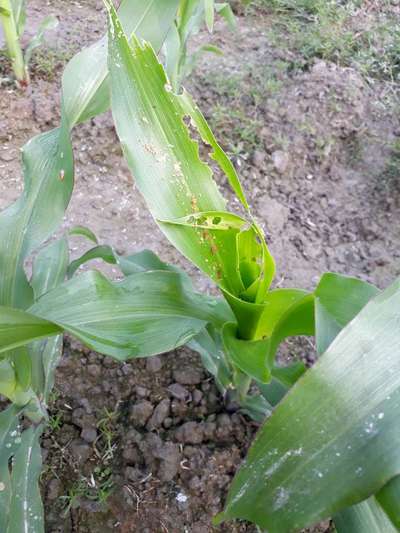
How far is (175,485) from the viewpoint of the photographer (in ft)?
3.70

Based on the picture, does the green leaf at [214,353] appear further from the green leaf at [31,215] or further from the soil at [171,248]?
the green leaf at [31,215]

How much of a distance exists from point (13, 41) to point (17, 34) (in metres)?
0.03

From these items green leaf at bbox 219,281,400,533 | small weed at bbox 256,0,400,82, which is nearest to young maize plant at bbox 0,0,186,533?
green leaf at bbox 219,281,400,533

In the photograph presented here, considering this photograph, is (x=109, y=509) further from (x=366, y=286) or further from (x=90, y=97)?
(x=90, y=97)

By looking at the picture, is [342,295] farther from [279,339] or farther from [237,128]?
[237,128]

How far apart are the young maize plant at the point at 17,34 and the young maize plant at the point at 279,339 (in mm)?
1255

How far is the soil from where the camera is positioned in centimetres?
112

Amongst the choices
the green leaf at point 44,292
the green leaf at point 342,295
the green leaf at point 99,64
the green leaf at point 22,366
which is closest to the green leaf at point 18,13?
the green leaf at point 99,64

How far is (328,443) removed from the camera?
22.7 inches

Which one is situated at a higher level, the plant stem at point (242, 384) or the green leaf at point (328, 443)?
the green leaf at point (328, 443)

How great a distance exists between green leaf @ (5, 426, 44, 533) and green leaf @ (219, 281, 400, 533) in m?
0.52

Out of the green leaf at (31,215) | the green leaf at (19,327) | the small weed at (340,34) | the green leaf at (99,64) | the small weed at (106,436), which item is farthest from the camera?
the small weed at (340,34)

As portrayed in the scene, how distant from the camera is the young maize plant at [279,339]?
569 millimetres

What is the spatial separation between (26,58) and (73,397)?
54.3 inches
